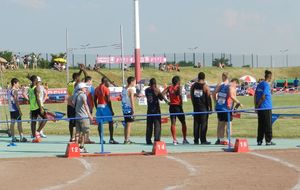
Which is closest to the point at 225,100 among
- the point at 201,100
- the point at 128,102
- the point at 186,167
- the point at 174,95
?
the point at 201,100

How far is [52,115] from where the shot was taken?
24594mm

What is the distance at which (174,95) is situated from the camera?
18.5 meters

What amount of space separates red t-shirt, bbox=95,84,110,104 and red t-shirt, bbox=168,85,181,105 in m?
1.68

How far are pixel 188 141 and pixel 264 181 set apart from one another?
8033 millimetres

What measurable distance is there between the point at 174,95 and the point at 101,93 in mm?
1941

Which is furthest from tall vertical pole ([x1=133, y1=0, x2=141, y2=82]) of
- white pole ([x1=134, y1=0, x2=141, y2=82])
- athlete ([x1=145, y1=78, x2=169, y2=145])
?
athlete ([x1=145, y1=78, x2=169, y2=145])

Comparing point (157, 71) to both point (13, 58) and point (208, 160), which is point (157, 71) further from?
point (208, 160)

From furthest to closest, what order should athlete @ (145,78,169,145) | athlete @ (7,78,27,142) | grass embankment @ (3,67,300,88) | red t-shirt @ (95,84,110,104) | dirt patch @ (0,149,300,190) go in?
grass embankment @ (3,67,300,88) < athlete @ (7,78,27,142) < red t-shirt @ (95,84,110,104) < athlete @ (145,78,169,145) < dirt patch @ (0,149,300,190)

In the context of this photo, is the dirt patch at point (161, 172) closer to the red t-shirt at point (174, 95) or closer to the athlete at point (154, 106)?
the athlete at point (154, 106)

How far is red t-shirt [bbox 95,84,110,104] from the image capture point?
1888cm

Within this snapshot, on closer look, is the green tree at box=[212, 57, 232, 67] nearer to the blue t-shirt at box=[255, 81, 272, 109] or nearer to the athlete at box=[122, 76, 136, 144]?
the athlete at box=[122, 76, 136, 144]

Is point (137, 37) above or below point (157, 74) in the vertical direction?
above

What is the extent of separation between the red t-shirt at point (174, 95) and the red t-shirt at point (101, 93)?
1.68 m

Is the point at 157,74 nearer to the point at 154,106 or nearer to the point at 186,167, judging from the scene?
the point at 154,106
